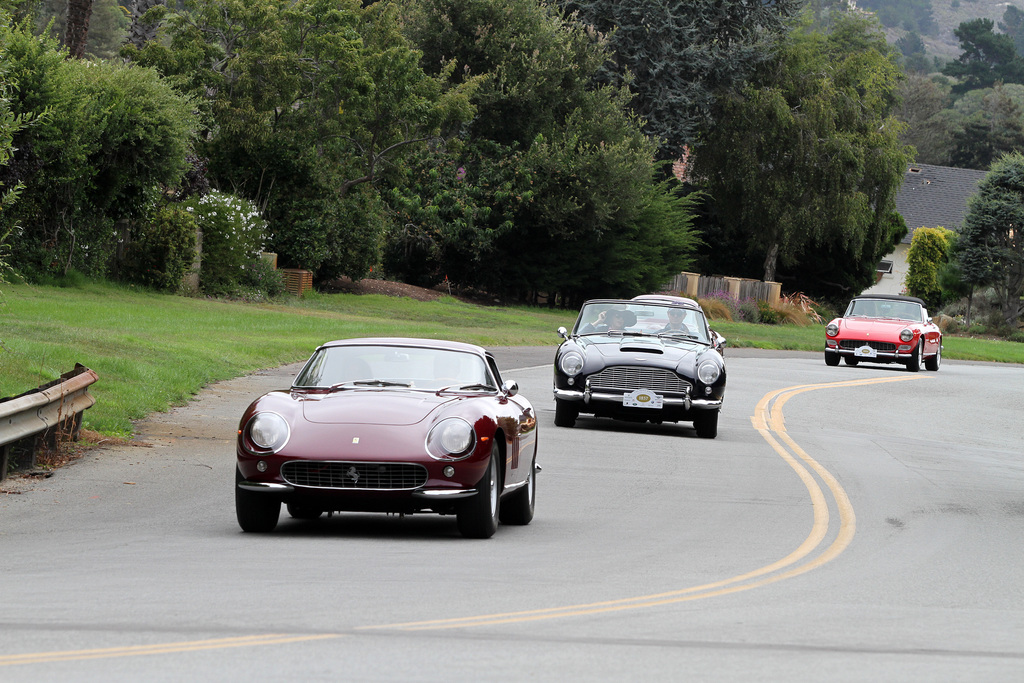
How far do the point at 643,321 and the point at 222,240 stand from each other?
20469 millimetres

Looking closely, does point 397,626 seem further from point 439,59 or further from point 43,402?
point 439,59

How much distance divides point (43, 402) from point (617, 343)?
7.60m

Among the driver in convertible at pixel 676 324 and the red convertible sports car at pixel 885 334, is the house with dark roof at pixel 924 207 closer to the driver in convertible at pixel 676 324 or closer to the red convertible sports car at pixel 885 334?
the red convertible sports car at pixel 885 334

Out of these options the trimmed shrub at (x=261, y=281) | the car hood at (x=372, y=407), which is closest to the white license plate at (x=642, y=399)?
the car hood at (x=372, y=407)

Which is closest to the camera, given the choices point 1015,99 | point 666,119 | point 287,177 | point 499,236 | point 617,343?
point 617,343

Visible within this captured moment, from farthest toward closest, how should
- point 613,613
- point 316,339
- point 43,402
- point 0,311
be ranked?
point 316,339 < point 0,311 < point 43,402 < point 613,613

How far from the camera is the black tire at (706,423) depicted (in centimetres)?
1650

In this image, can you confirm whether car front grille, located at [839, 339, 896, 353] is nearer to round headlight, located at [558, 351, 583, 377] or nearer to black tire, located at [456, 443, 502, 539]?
round headlight, located at [558, 351, 583, 377]

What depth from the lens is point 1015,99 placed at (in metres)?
108

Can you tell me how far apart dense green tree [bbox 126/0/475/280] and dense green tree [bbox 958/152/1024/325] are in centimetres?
2490

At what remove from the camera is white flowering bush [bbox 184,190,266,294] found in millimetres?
36031

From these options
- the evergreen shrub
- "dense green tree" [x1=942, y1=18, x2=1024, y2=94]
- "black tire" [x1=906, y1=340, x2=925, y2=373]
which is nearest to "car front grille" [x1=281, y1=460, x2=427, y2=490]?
"black tire" [x1=906, y1=340, x2=925, y2=373]

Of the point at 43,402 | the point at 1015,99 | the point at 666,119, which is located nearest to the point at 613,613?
the point at 43,402

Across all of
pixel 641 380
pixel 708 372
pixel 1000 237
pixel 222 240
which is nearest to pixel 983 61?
pixel 1000 237
